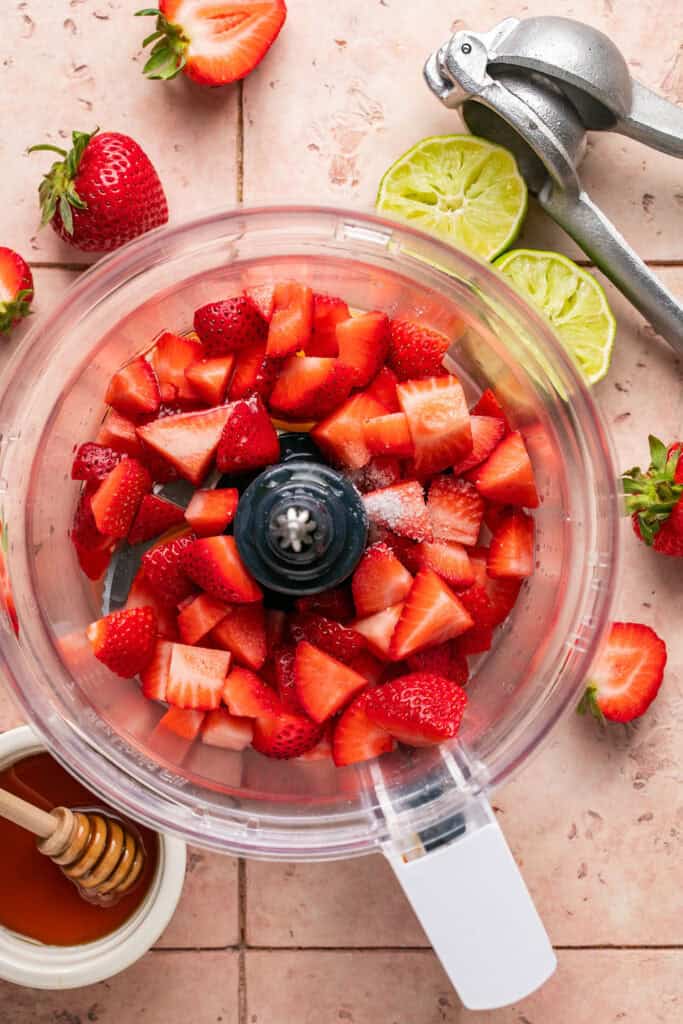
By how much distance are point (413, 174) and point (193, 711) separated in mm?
594

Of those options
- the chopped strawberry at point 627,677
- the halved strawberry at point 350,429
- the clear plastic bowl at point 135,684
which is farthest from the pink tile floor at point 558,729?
the halved strawberry at point 350,429

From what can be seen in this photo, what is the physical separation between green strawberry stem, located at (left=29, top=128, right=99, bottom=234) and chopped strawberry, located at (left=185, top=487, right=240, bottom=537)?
0.33m

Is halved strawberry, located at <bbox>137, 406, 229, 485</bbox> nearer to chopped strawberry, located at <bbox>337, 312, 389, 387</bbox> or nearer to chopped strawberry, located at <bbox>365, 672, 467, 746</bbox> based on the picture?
chopped strawberry, located at <bbox>337, 312, 389, 387</bbox>

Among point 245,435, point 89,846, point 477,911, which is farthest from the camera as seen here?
point 89,846

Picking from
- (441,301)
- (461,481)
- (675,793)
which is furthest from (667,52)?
(675,793)

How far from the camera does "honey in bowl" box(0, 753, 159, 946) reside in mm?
1182

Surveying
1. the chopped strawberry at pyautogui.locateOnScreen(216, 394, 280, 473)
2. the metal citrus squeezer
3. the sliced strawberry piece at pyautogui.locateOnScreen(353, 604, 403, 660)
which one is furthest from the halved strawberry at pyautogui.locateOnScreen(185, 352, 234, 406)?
the metal citrus squeezer

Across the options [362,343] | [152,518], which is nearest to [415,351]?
[362,343]

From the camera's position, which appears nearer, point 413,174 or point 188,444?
point 188,444

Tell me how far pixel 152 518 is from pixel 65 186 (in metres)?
0.37

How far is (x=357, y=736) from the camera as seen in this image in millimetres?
Answer: 1007

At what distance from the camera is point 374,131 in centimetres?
122

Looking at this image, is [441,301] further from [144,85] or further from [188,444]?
[144,85]

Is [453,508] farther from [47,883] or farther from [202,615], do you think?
[47,883]
